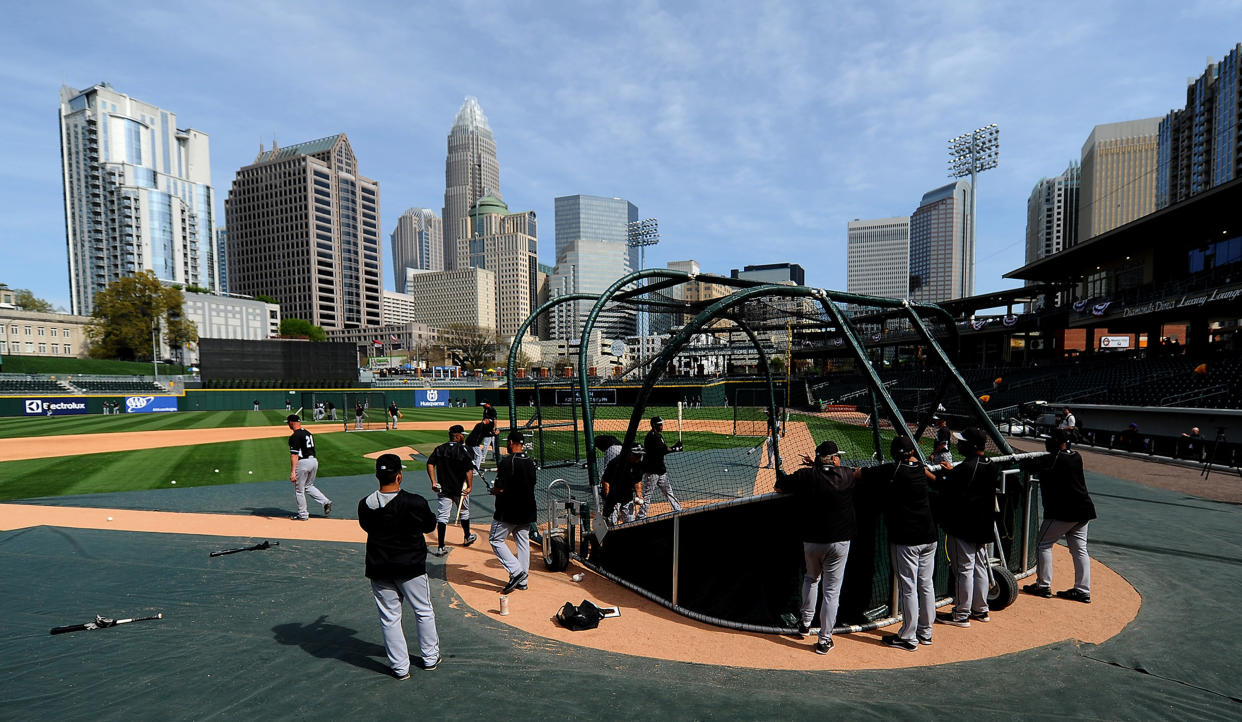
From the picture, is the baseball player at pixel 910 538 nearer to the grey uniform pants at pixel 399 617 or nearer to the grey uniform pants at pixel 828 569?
the grey uniform pants at pixel 828 569

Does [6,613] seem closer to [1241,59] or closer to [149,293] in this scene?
[149,293]

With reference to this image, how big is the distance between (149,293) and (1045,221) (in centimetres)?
22079

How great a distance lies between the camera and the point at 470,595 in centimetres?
643

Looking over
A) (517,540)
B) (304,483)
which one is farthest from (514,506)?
(304,483)

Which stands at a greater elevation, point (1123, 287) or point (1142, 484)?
point (1123, 287)

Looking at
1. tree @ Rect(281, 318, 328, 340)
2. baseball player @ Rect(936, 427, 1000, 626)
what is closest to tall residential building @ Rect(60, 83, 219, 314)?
tree @ Rect(281, 318, 328, 340)

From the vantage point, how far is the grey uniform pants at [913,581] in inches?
195

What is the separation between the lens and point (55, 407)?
111 ft

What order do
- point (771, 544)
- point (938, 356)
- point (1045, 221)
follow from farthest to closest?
point (1045, 221) → point (938, 356) → point (771, 544)

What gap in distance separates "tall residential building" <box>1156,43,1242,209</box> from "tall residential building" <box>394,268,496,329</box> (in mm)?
166256

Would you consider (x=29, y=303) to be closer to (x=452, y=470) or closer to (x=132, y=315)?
(x=132, y=315)

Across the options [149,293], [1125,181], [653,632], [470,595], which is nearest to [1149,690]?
[653,632]

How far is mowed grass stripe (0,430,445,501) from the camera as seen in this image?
12.9 meters

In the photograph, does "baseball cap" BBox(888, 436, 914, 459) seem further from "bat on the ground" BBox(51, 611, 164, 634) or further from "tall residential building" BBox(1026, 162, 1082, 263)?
"tall residential building" BBox(1026, 162, 1082, 263)
